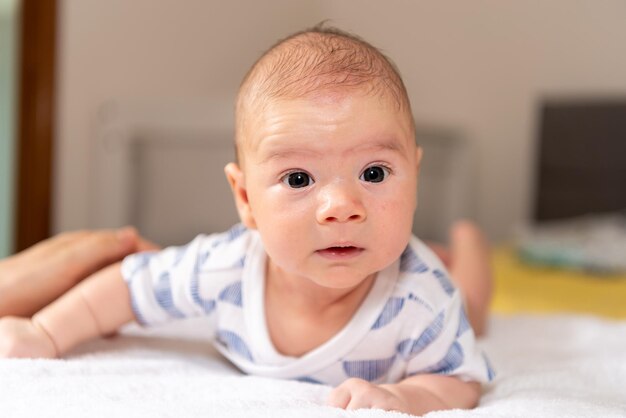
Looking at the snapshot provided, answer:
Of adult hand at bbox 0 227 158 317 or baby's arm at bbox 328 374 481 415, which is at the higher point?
adult hand at bbox 0 227 158 317

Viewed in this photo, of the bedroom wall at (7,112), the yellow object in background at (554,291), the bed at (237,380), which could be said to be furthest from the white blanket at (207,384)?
the bedroom wall at (7,112)

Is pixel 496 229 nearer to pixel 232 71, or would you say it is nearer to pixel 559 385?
pixel 232 71

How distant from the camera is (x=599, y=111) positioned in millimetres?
3225

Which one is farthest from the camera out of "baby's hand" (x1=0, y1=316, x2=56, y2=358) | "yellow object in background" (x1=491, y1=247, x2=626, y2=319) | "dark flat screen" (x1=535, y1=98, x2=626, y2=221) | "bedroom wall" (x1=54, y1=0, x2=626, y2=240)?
"dark flat screen" (x1=535, y1=98, x2=626, y2=221)

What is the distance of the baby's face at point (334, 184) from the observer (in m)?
0.82

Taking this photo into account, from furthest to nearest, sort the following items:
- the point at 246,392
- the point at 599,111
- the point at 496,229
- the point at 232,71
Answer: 1. the point at 496,229
2. the point at 232,71
3. the point at 599,111
4. the point at 246,392

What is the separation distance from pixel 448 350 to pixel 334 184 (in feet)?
0.90

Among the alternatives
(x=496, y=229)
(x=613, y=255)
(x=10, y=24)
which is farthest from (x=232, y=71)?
(x=613, y=255)

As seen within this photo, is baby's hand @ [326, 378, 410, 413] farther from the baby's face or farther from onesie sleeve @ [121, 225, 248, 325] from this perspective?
onesie sleeve @ [121, 225, 248, 325]

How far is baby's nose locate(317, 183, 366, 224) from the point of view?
0.80 metres

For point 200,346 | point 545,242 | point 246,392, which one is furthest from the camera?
point 545,242

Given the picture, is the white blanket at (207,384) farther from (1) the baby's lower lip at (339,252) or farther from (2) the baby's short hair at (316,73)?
(2) the baby's short hair at (316,73)

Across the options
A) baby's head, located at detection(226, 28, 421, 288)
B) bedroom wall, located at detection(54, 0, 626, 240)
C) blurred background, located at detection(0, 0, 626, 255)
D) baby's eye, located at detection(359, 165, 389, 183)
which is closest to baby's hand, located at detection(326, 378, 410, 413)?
baby's head, located at detection(226, 28, 421, 288)

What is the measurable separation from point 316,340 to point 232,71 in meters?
2.62
